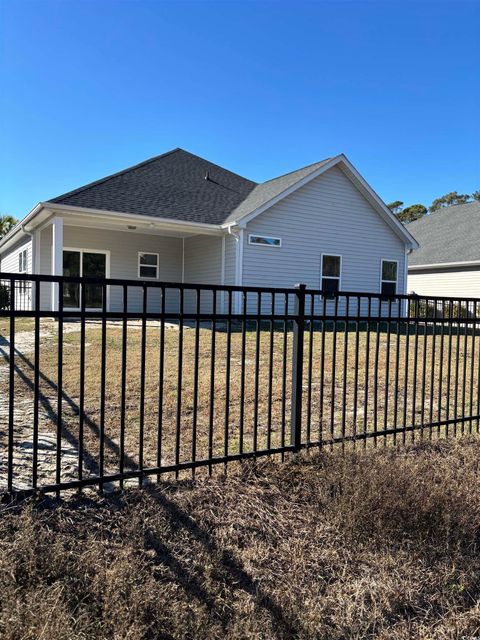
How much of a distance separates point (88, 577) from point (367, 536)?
1569 mm

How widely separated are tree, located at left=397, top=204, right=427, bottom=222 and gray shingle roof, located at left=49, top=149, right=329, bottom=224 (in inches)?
1647

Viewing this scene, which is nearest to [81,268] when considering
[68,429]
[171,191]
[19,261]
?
[171,191]

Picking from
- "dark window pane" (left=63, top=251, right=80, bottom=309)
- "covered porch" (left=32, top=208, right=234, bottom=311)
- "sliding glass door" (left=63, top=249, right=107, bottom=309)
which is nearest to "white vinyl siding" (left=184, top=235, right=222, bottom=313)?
"covered porch" (left=32, top=208, right=234, bottom=311)

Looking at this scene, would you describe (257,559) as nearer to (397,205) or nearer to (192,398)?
(192,398)

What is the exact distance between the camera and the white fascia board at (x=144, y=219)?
11.8m

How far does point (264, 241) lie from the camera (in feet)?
46.4

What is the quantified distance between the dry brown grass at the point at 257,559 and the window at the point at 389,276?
1397 cm

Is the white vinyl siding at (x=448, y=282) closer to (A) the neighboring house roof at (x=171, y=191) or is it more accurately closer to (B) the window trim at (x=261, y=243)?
(B) the window trim at (x=261, y=243)

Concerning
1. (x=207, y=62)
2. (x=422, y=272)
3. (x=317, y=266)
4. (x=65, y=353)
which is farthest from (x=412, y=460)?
(x=422, y=272)

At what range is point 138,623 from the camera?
177cm

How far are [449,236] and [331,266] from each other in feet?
33.0

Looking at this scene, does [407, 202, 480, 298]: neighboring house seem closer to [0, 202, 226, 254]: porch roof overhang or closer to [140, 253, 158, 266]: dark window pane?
[0, 202, 226, 254]: porch roof overhang

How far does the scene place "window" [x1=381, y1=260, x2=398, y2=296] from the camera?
16.4 m

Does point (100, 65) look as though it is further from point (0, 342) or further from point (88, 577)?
point (88, 577)
